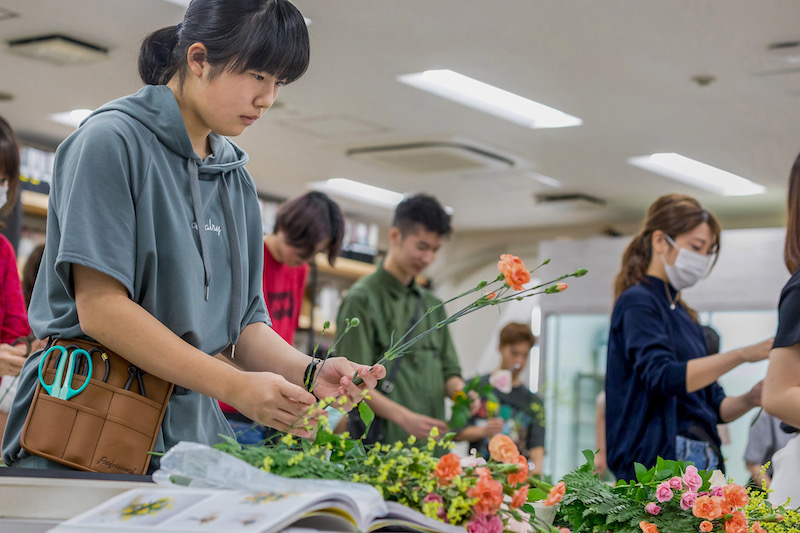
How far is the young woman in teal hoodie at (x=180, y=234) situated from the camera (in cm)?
123

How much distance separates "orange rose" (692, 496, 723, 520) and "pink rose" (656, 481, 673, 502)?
0.06 meters

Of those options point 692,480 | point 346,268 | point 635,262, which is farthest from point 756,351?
point 346,268

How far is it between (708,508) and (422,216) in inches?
103

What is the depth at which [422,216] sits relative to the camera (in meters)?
3.85

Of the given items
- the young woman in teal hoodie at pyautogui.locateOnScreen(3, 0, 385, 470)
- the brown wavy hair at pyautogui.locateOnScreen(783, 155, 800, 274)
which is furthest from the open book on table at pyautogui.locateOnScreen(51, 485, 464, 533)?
the brown wavy hair at pyautogui.locateOnScreen(783, 155, 800, 274)

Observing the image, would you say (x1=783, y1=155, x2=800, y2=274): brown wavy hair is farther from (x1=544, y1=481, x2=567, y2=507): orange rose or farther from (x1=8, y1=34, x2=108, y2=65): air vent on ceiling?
(x1=8, y1=34, x2=108, y2=65): air vent on ceiling

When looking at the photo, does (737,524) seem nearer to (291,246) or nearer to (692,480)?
(692,480)

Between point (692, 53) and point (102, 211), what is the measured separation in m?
4.16

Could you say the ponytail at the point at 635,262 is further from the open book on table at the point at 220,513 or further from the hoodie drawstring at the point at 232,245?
the open book on table at the point at 220,513

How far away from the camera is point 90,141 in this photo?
50.3 inches

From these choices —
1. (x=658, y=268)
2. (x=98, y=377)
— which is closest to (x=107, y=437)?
(x=98, y=377)

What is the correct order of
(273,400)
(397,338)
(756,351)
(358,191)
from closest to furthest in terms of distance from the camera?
(273,400)
(756,351)
(397,338)
(358,191)

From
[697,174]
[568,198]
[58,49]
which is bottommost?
[58,49]

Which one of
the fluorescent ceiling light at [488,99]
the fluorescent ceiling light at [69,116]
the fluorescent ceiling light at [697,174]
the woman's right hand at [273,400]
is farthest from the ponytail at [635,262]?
the fluorescent ceiling light at [69,116]
